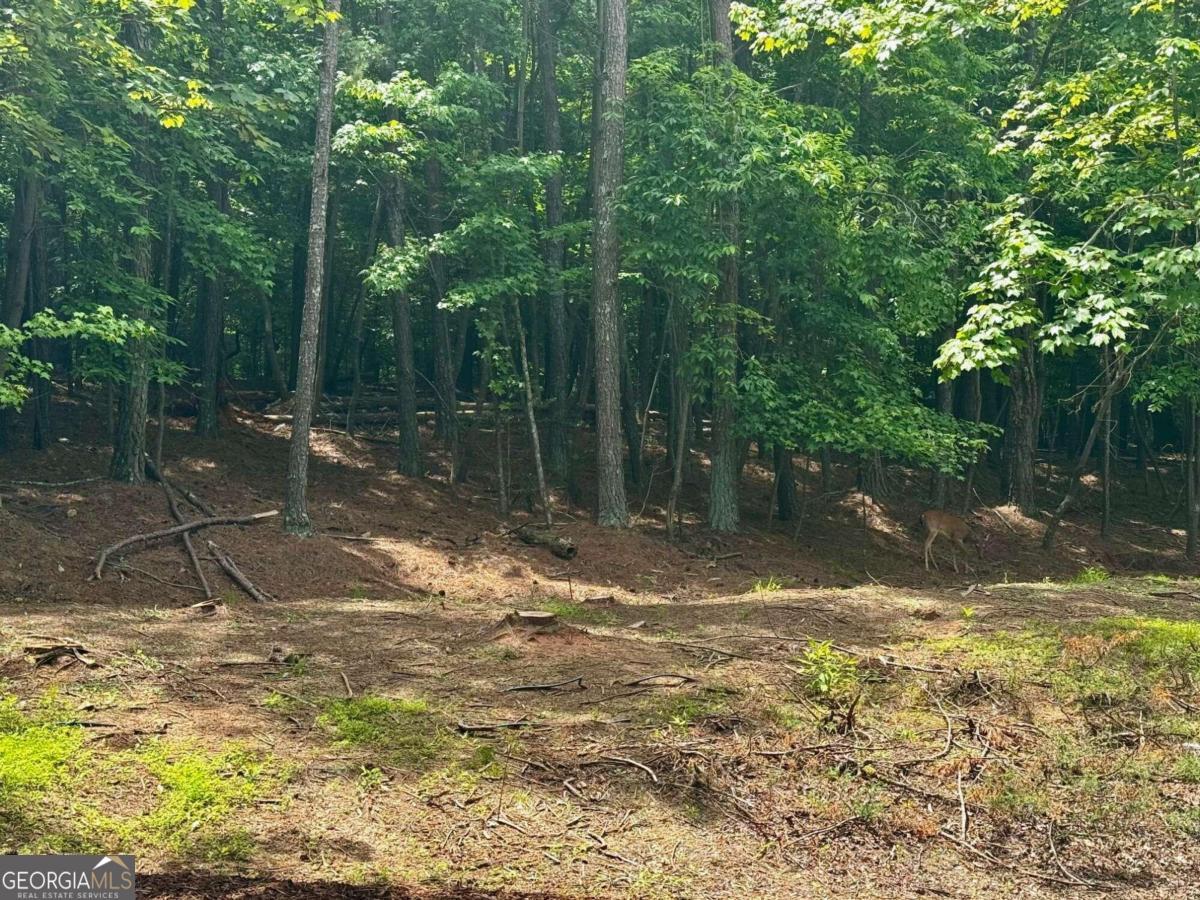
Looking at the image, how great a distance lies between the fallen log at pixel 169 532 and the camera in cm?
1348

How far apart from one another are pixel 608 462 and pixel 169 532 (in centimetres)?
702

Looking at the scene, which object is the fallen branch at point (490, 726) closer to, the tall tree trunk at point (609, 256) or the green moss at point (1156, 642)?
the green moss at point (1156, 642)

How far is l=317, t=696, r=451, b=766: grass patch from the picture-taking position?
22.0 ft

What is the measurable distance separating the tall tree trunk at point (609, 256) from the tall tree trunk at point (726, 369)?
5.53 ft

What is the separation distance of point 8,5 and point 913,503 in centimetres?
1947

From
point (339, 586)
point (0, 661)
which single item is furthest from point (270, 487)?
point (0, 661)

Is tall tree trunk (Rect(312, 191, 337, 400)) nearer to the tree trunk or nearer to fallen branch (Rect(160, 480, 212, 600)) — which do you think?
fallen branch (Rect(160, 480, 212, 600))

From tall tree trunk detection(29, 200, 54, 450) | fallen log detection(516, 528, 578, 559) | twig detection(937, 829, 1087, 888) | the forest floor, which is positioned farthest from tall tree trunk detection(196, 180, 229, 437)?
twig detection(937, 829, 1087, 888)

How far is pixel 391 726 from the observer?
23.1 ft

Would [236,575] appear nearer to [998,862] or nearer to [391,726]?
[391,726]

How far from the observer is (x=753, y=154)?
15766mm
